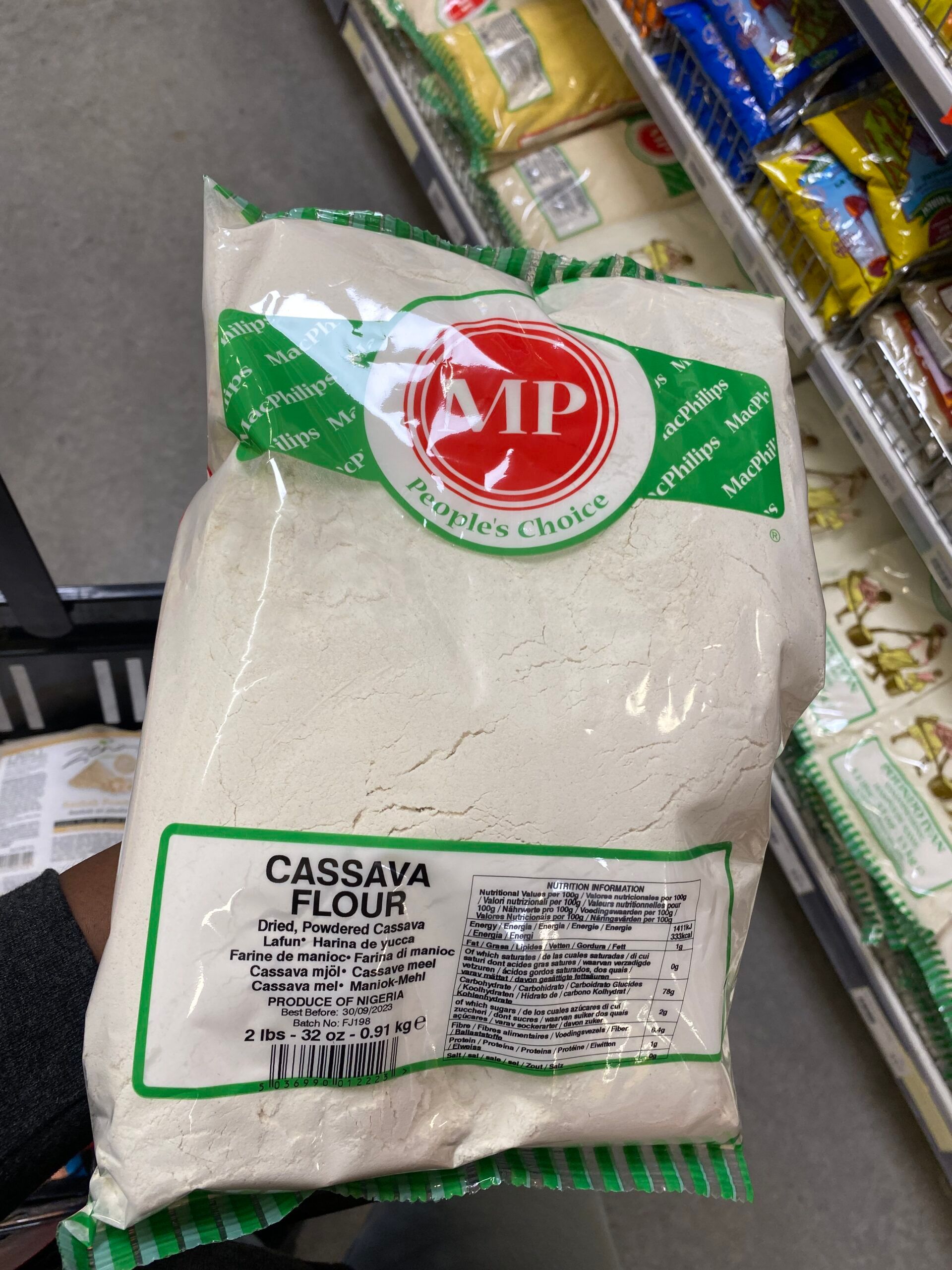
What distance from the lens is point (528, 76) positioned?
1.30m

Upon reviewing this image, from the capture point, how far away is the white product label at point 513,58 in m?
1.29

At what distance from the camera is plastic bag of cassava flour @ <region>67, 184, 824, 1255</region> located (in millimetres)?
511

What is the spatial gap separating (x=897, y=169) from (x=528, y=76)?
1.95ft

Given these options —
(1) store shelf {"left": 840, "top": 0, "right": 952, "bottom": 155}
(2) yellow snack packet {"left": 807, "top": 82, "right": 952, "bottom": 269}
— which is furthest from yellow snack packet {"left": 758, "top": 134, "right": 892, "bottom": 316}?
(1) store shelf {"left": 840, "top": 0, "right": 952, "bottom": 155}

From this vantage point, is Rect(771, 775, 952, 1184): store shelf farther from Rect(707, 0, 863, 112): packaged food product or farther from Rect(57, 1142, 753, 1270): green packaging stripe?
Rect(707, 0, 863, 112): packaged food product

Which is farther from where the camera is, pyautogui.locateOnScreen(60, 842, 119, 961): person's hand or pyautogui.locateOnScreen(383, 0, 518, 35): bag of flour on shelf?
pyautogui.locateOnScreen(383, 0, 518, 35): bag of flour on shelf

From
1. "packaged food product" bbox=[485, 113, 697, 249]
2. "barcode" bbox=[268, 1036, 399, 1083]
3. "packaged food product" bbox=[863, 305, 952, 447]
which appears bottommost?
"packaged food product" bbox=[863, 305, 952, 447]

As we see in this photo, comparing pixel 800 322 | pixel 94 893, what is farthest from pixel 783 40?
pixel 94 893

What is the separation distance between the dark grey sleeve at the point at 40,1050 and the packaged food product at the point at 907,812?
89 centimetres

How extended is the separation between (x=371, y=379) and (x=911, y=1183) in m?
1.40

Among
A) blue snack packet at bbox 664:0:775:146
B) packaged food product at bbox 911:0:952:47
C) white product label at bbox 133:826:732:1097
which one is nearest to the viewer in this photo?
white product label at bbox 133:826:732:1097

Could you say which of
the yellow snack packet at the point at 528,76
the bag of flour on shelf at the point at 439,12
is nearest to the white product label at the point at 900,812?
the yellow snack packet at the point at 528,76

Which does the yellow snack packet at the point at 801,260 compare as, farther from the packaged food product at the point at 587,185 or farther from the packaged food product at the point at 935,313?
the packaged food product at the point at 587,185

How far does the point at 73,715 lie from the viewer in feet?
3.40
